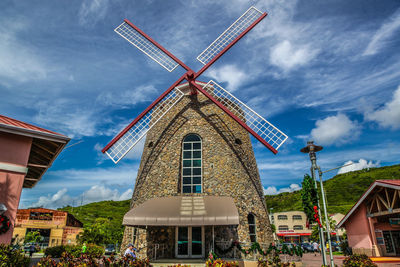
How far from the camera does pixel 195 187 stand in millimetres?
13531

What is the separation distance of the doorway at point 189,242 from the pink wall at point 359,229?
11333 mm

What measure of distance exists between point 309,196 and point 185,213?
486 centimetres

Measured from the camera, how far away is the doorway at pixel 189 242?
12.2 meters

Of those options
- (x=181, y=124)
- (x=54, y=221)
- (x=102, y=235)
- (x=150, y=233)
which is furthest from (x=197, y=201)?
(x=54, y=221)

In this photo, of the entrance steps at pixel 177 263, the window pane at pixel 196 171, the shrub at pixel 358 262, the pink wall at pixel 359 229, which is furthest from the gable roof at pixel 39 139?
the pink wall at pixel 359 229

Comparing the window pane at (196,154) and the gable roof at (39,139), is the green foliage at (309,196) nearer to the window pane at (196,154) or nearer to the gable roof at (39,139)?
the window pane at (196,154)

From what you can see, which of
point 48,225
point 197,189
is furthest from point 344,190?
point 197,189

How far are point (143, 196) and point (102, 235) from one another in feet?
54.7

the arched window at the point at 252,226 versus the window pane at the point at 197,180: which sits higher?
the window pane at the point at 197,180

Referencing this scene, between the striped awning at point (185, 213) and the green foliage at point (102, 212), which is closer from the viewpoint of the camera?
the striped awning at point (185, 213)

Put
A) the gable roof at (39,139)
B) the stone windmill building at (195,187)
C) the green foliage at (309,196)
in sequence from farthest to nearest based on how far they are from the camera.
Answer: the stone windmill building at (195,187)
the green foliage at (309,196)
the gable roof at (39,139)

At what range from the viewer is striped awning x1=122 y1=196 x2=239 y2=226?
34.8ft

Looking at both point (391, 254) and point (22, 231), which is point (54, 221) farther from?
point (391, 254)

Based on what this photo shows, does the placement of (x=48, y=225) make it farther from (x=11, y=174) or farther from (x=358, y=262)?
(x=358, y=262)
